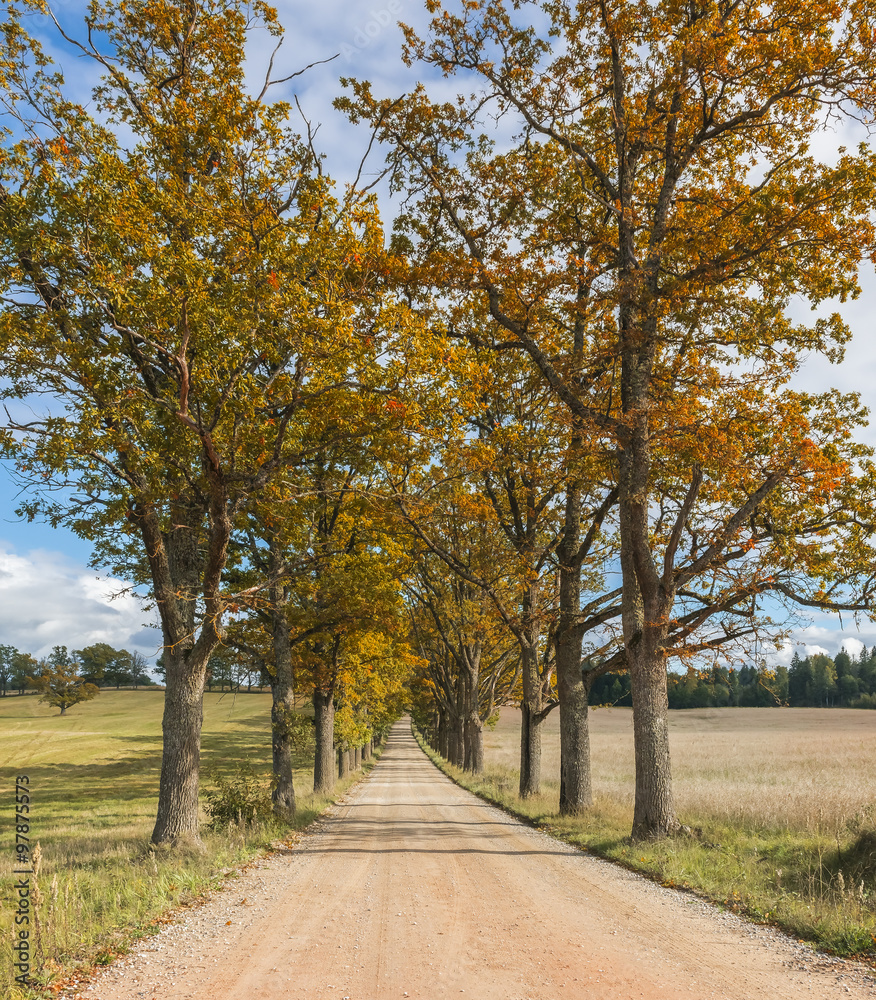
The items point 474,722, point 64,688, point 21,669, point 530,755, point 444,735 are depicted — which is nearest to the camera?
point 530,755

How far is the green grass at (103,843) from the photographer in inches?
222

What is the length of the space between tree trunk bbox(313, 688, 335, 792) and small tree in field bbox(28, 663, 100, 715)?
84400 millimetres

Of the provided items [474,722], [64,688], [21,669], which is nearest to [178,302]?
[474,722]

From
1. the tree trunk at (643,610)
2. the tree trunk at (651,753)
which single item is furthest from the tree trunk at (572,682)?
the tree trunk at (651,753)

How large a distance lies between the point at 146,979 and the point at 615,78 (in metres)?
14.3

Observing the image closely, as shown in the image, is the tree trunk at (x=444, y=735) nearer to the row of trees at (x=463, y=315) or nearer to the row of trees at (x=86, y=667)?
the row of trees at (x=463, y=315)

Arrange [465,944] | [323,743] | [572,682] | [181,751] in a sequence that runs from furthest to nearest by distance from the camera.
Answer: [323,743]
[572,682]
[181,751]
[465,944]

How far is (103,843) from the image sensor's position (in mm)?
13344

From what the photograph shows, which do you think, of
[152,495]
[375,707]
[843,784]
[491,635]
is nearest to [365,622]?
[491,635]

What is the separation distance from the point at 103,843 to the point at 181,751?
5.25 metres

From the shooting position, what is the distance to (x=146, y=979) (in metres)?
4.83

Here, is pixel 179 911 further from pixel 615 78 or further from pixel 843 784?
pixel 843 784

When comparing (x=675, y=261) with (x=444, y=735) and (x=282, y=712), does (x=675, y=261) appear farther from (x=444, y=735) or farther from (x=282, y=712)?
(x=444, y=735)

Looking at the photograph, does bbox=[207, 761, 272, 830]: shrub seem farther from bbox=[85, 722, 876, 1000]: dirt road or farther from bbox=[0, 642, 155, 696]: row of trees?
bbox=[0, 642, 155, 696]: row of trees
